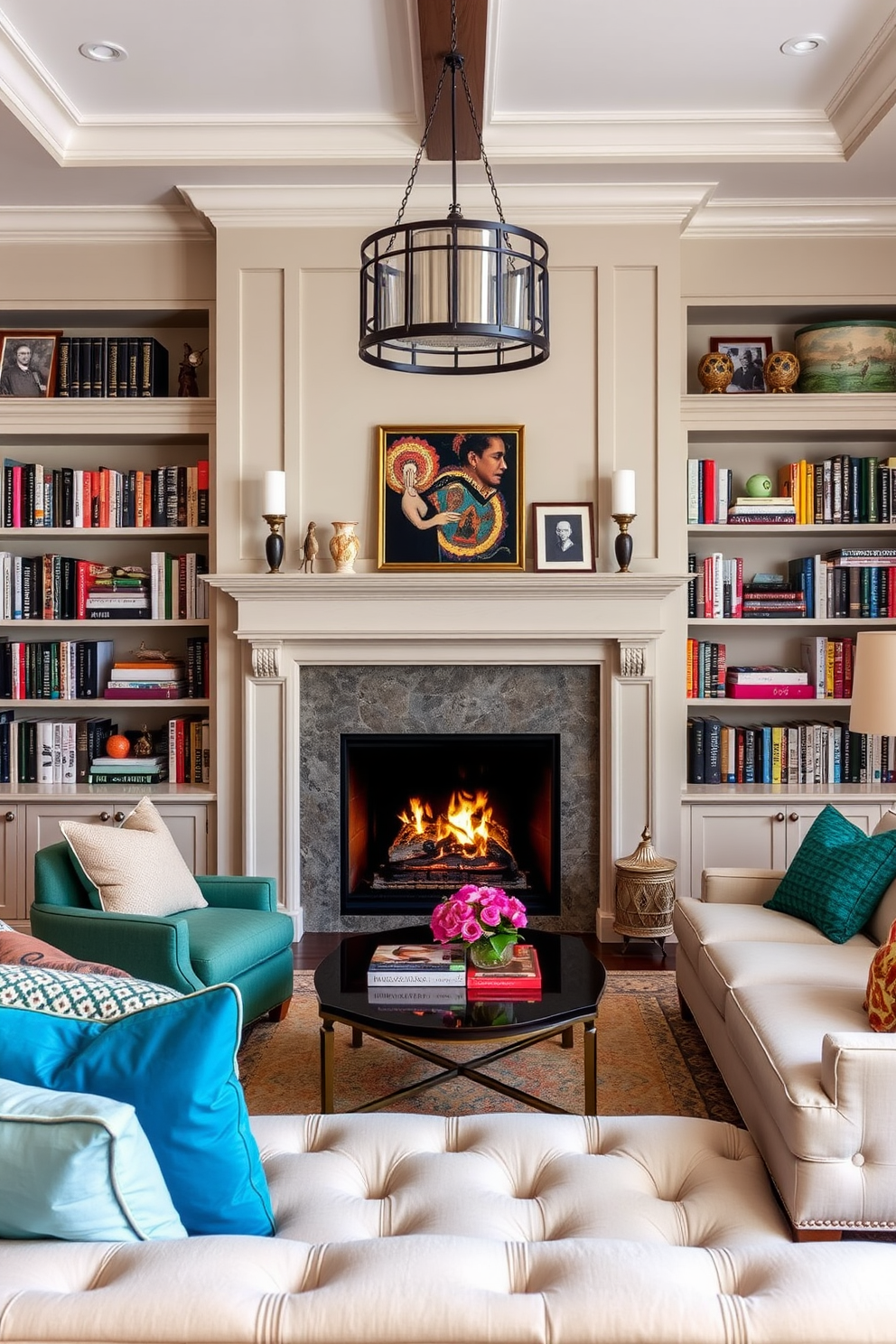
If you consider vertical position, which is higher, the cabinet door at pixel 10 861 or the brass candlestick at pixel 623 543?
the brass candlestick at pixel 623 543

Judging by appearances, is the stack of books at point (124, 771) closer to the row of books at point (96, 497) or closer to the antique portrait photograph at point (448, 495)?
the row of books at point (96, 497)

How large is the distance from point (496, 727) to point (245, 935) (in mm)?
1571

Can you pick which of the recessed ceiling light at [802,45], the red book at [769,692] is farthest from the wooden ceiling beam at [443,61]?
the red book at [769,692]

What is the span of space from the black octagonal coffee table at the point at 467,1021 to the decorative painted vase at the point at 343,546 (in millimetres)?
1811

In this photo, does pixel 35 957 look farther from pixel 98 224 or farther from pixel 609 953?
pixel 98 224

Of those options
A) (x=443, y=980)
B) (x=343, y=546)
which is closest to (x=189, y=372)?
(x=343, y=546)

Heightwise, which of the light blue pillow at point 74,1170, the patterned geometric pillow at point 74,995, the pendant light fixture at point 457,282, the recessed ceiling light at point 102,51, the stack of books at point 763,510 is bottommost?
the light blue pillow at point 74,1170

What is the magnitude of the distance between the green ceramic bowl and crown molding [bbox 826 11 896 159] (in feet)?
2.53

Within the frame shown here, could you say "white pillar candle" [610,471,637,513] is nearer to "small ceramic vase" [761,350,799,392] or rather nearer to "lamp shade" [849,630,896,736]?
"small ceramic vase" [761,350,799,392]

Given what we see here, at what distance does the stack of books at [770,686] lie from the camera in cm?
457

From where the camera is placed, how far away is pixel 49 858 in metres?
3.21

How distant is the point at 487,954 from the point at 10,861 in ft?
8.28

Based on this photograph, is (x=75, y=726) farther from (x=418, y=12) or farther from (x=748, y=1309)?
(x=748, y=1309)

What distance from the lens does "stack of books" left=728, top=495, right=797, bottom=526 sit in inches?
177
